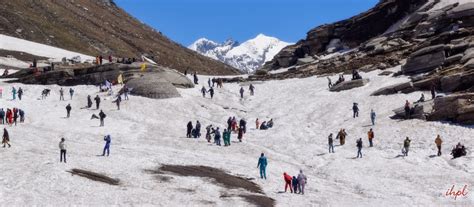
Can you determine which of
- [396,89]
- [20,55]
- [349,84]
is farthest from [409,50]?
[20,55]

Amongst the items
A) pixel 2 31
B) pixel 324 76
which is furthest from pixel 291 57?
pixel 2 31

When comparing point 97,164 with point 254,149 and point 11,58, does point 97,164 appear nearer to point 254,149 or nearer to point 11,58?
point 254,149

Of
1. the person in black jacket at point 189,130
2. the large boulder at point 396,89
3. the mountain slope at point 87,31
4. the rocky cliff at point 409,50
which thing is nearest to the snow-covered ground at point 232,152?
the person in black jacket at point 189,130

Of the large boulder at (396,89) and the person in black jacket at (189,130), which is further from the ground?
the large boulder at (396,89)

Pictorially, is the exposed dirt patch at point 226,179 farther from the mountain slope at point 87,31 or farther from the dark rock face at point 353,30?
the mountain slope at point 87,31

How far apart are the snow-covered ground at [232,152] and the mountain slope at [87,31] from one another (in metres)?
62.0

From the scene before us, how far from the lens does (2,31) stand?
125750 millimetres

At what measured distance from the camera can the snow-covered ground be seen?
2848 centimetres

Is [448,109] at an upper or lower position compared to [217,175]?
upper

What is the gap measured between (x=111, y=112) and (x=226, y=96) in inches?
815

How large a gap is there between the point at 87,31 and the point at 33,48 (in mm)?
32789

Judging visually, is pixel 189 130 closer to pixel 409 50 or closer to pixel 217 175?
pixel 217 175

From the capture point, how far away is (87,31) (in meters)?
150

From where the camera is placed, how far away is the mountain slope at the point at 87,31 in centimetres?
13288
